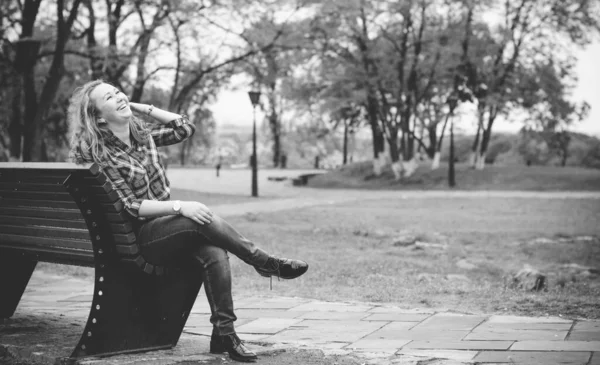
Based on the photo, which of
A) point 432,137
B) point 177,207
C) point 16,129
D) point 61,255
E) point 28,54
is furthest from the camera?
point 432,137

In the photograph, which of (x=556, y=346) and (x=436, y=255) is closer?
(x=556, y=346)

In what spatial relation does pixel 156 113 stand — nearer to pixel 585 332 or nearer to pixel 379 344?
pixel 379 344

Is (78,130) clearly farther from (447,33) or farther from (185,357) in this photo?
(447,33)

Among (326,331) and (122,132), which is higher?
(122,132)

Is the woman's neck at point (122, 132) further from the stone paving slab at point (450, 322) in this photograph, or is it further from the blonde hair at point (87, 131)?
the stone paving slab at point (450, 322)

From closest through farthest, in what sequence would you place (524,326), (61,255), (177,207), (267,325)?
(177,207) → (61,255) → (524,326) → (267,325)

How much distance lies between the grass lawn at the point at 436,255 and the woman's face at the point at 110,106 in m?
2.67

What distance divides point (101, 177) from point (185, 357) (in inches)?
40.0

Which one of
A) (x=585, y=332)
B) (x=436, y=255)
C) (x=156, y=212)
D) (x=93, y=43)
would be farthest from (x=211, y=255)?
(x=93, y=43)

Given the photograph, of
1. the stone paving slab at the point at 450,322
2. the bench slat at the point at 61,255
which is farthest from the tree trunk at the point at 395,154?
the bench slat at the point at 61,255

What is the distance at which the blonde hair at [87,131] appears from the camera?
166 inches

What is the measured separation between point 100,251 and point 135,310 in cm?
40

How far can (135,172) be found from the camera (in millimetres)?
→ 4273

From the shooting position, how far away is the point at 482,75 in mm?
37000
